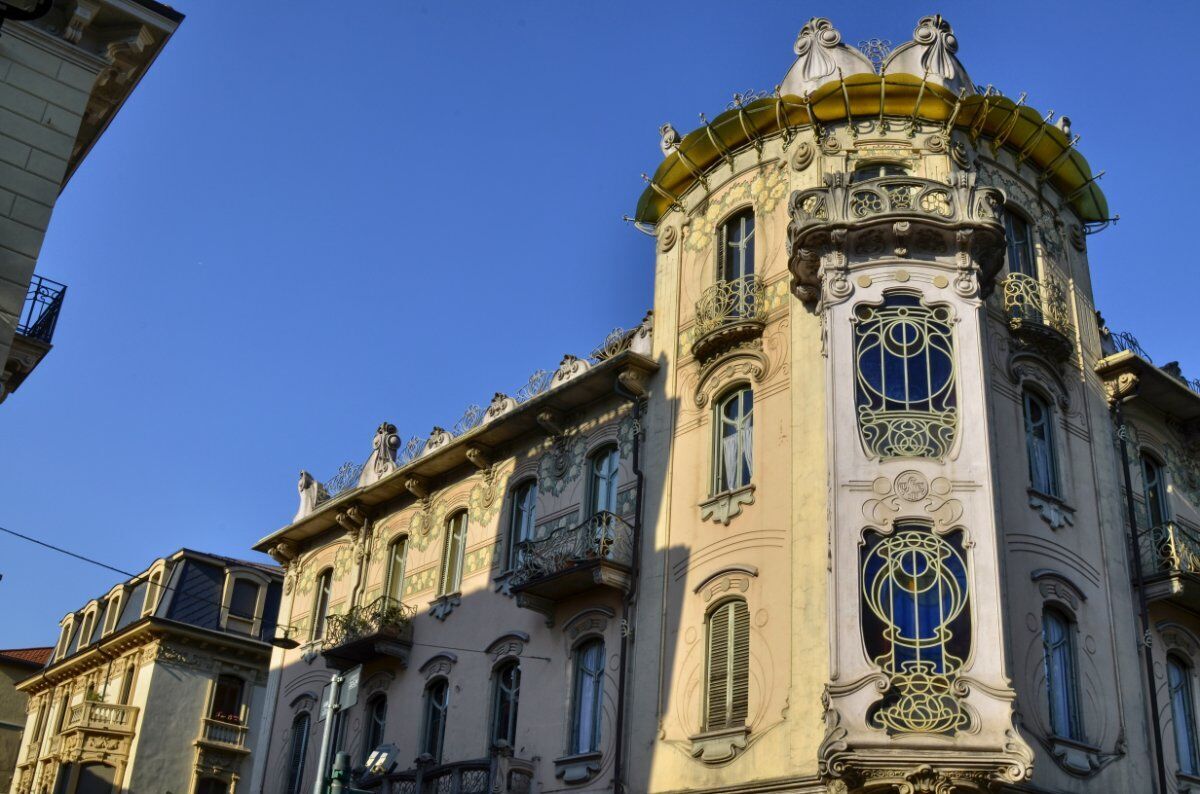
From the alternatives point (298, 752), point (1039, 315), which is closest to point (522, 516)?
point (298, 752)

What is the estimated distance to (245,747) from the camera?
3969 cm

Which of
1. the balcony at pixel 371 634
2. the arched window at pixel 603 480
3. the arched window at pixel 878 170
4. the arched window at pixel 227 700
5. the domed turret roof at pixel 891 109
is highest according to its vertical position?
the domed turret roof at pixel 891 109

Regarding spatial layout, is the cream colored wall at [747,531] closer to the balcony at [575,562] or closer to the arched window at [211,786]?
the balcony at [575,562]

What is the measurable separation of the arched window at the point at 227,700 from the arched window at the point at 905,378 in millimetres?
27859

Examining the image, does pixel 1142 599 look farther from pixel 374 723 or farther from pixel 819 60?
pixel 374 723

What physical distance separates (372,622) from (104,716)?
53.2 ft

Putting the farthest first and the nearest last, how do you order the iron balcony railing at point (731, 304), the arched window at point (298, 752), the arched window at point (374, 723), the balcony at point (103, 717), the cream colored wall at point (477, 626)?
the balcony at point (103, 717)
the arched window at point (298, 752)
the arched window at point (374, 723)
the cream colored wall at point (477, 626)
the iron balcony railing at point (731, 304)

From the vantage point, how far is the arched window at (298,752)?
2884cm

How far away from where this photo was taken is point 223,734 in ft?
129

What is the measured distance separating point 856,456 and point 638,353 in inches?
248

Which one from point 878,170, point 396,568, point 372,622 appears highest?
point 878,170

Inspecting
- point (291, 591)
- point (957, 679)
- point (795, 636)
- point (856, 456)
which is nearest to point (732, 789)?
point (795, 636)

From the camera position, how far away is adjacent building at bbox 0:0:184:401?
53.3ft

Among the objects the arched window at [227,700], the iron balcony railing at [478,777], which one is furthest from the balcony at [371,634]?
the arched window at [227,700]
